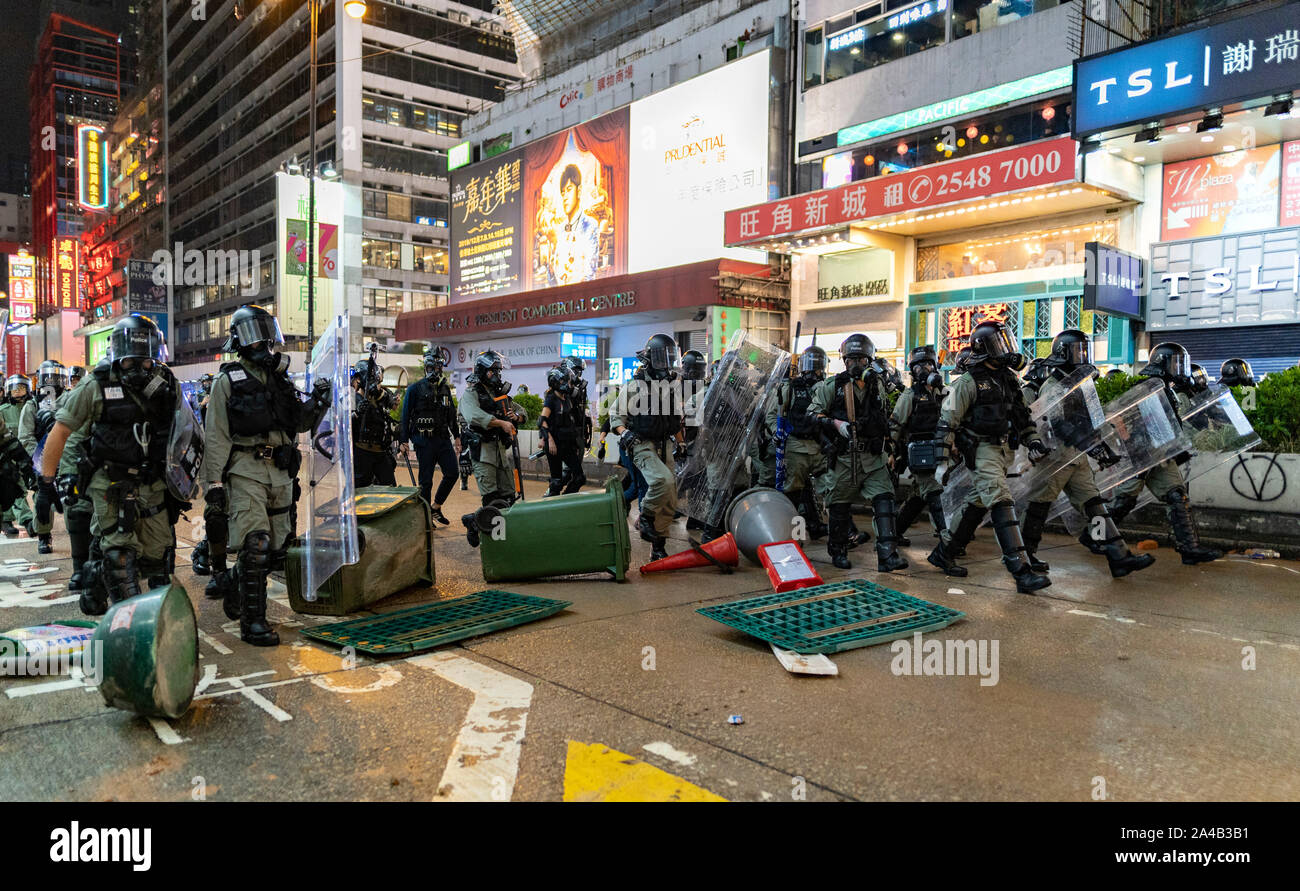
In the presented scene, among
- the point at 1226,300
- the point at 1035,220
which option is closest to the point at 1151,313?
the point at 1226,300

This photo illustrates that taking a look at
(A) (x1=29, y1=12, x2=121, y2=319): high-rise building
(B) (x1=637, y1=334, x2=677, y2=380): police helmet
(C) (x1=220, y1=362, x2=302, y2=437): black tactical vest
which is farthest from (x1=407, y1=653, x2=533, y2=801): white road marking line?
(A) (x1=29, y1=12, x2=121, y2=319): high-rise building

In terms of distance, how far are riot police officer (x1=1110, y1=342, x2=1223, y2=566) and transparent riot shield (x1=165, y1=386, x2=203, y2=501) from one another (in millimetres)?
7463

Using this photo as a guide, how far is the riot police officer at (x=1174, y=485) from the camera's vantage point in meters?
7.41

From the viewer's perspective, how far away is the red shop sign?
14641 mm

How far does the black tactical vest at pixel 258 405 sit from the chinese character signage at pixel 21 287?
72.6 m

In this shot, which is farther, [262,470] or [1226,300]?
[1226,300]

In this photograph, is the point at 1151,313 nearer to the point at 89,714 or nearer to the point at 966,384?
the point at 966,384

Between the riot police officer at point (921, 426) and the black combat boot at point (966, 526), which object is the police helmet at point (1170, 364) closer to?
the riot police officer at point (921, 426)

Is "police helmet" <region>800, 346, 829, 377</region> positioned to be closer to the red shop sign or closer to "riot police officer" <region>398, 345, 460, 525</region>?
"riot police officer" <region>398, 345, 460, 525</region>

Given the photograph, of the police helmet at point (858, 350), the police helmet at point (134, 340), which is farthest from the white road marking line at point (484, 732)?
the police helmet at point (858, 350)

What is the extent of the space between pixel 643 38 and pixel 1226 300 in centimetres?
2014

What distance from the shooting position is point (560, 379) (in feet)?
32.5
